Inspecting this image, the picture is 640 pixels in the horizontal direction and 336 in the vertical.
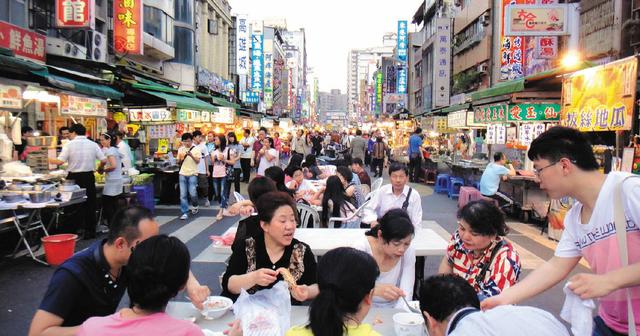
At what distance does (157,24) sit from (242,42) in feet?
52.6

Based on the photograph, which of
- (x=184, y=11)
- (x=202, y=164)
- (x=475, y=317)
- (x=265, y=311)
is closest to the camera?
(x=475, y=317)

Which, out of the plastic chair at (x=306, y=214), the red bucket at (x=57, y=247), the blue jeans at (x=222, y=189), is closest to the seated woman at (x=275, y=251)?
the plastic chair at (x=306, y=214)

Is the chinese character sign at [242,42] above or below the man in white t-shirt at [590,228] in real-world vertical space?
above

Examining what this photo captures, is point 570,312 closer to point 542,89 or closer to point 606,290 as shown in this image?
point 606,290

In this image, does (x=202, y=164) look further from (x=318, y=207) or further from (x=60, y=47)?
(x=60, y=47)

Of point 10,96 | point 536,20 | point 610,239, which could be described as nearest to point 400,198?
point 610,239

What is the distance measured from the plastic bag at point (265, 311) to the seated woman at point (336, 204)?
13.2ft

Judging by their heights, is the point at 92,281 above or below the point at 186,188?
above

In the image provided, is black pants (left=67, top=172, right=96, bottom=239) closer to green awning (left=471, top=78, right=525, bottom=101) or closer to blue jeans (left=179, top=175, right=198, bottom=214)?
blue jeans (left=179, top=175, right=198, bottom=214)

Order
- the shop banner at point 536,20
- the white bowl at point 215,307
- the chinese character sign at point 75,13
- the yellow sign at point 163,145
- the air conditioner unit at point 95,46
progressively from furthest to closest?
1. the yellow sign at point 163,145
2. the air conditioner unit at point 95,46
3. the chinese character sign at point 75,13
4. the shop banner at point 536,20
5. the white bowl at point 215,307

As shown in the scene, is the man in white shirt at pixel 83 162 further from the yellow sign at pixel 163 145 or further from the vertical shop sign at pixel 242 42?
the vertical shop sign at pixel 242 42

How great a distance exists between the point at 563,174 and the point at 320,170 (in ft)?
31.4

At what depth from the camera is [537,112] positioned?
435 inches

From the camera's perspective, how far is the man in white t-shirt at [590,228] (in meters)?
2.23
